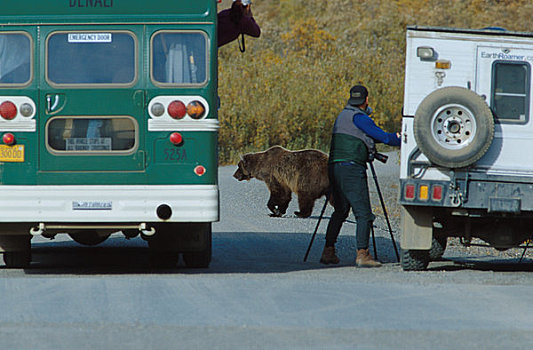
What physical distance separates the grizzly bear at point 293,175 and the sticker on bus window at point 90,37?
635cm

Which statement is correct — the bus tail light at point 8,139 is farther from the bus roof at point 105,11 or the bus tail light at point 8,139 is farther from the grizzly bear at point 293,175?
the grizzly bear at point 293,175

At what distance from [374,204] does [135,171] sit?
30.1 ft

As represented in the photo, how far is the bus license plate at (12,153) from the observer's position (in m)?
8.95

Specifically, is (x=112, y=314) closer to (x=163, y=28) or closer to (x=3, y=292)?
(x=3, y=292)

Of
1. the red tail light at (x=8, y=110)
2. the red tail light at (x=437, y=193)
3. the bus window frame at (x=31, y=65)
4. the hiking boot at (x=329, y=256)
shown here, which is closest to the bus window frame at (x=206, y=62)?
the bus window frame at (x=31, y=65)

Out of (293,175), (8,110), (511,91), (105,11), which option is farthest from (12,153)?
(293,175)

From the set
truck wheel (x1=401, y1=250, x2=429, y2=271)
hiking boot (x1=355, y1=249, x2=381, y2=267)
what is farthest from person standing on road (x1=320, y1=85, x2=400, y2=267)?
truck wheel (x1=401, y1=250, x2=429, y2=271)

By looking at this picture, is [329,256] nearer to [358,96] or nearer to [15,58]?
[358,96]

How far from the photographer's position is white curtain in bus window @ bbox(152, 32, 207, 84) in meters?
8.95

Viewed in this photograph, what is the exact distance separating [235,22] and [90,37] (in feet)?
5.93

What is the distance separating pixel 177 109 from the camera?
8977 millimetres

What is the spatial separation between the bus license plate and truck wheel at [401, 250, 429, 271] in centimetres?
403

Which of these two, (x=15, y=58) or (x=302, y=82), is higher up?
(x=302, y=82)

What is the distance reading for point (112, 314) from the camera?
703 centimetres
